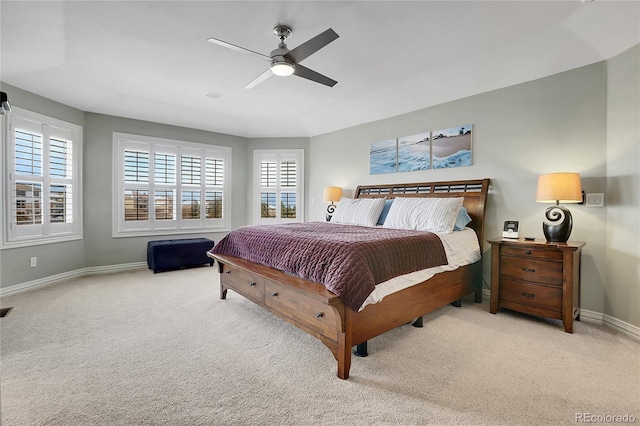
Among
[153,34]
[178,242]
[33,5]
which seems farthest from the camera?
[178,242]

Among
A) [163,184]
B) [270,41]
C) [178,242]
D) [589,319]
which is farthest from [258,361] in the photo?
[163,184]

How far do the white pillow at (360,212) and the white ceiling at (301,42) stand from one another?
61.0 inches

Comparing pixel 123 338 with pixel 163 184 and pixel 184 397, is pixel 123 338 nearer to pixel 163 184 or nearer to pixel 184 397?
pixel 184 397

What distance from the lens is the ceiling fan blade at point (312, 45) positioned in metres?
2.17

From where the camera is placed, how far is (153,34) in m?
2.70

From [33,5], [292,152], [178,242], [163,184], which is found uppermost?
[33,5]

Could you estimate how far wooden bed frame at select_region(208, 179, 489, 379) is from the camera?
6.56 feet

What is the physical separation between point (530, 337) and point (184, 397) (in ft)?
8.99

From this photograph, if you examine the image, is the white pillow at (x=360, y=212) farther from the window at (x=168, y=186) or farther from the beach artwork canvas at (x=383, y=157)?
the window at (x=168, y=186)

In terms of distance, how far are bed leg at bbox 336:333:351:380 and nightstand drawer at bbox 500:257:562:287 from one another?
2.04 metres

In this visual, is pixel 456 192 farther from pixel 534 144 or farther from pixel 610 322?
pixel 610 322

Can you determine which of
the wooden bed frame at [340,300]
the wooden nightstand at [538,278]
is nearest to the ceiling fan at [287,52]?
the wooden bed frame at [340,300]

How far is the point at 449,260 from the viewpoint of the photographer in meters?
2.98

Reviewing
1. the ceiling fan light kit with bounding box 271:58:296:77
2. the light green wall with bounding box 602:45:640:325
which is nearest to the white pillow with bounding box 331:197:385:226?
the ceiling fan light kit with bounding box 271:58:296:77
